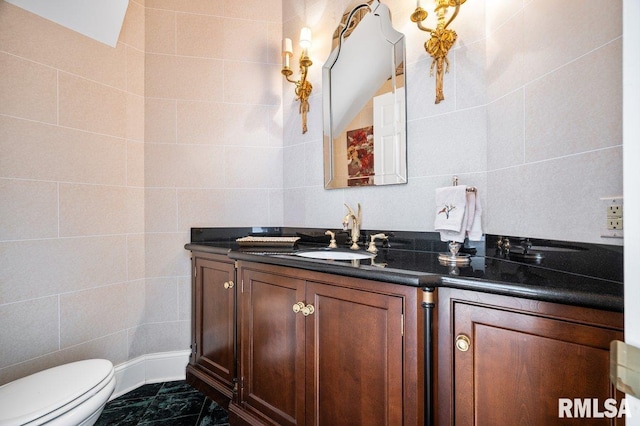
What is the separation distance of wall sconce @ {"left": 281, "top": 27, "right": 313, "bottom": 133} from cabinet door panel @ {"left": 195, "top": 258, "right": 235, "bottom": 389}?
111cm

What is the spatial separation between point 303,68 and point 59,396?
6.76 ft

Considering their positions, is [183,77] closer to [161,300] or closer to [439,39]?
[161,300]

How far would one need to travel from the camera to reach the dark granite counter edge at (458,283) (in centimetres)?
66

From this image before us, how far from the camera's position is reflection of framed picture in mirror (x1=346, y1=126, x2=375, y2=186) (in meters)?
1.75

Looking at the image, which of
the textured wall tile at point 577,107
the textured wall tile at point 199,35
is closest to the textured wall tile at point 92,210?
the textured wall tile at point 199,35

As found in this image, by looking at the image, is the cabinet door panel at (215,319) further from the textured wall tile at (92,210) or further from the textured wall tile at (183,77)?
the textured wall tile at (183,77)

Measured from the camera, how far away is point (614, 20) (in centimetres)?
84

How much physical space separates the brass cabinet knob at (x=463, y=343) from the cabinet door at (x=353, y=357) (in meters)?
0.17

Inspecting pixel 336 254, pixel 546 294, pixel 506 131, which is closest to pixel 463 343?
pixel 546 294

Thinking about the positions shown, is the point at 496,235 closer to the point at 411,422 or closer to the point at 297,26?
the point at 411,422

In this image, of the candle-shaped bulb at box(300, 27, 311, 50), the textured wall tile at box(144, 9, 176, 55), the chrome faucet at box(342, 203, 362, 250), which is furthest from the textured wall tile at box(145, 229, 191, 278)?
the candle-shaped bulb at box(300, 27, 311, 50)

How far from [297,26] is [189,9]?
0.74 m

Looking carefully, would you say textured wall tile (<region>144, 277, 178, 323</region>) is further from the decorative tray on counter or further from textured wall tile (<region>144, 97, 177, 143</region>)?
textured wall tile (<region>144, 97, 177, 143</region>)

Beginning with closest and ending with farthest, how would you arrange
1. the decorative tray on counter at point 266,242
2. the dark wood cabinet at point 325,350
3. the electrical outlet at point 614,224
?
the electrical outlet at point 614,224 < the dark wood cabinet at point 325,350 < the decorative tray on counter at point 266,242
